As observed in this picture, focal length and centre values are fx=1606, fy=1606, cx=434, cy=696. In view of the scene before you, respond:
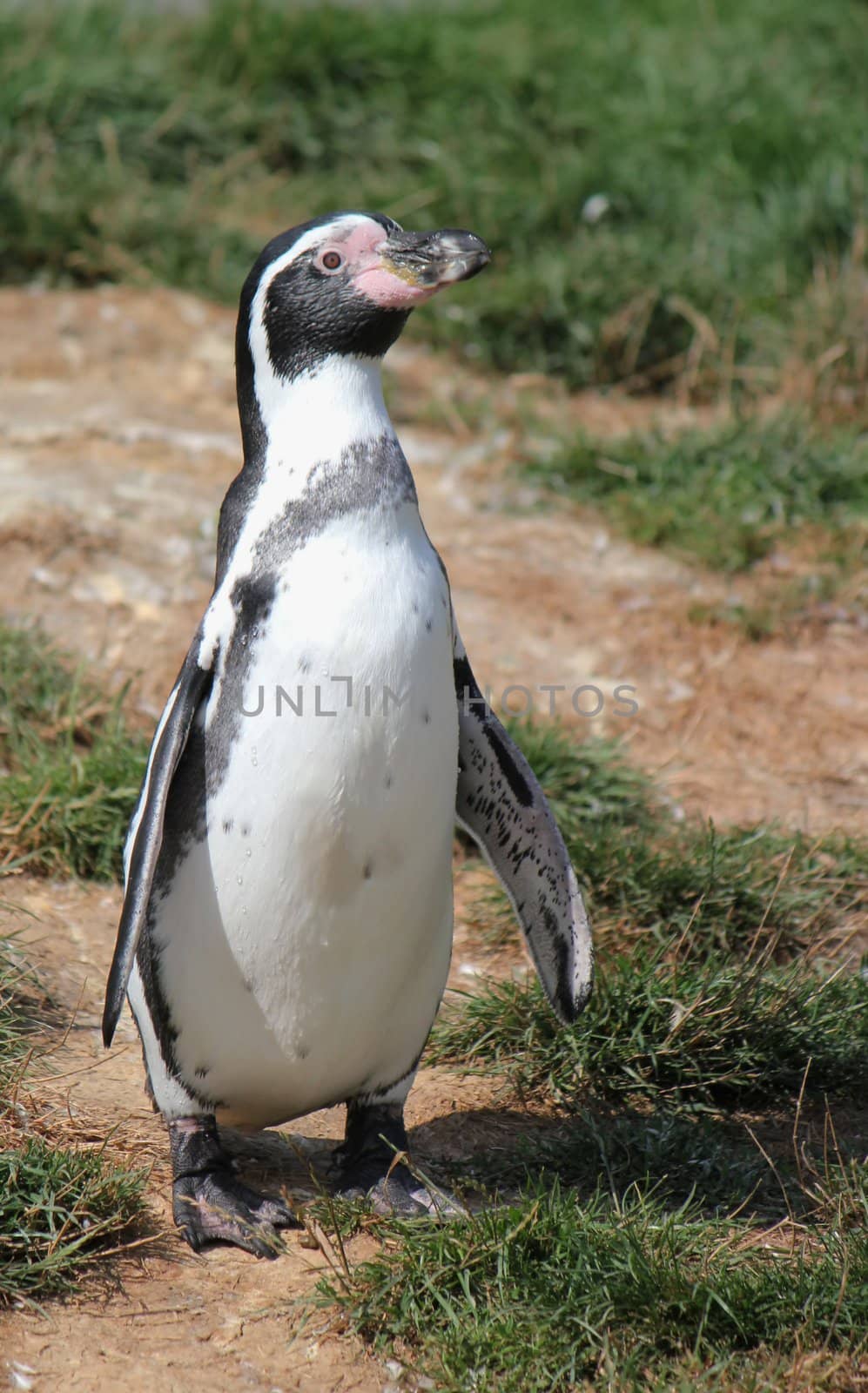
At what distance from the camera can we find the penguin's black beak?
274 cm

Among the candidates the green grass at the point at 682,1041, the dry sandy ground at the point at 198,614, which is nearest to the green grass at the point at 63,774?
the dry sandy ground at the point at 198,614

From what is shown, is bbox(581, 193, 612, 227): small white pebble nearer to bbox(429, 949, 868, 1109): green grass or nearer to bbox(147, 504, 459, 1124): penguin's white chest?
bbox(429, 949, 868, 1109): green grass

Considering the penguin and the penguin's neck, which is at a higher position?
the penguin's neck

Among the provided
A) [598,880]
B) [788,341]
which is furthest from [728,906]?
[788,341]

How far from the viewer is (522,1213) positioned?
104 inches

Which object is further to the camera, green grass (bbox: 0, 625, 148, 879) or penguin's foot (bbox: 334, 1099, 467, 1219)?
green grass (bbox: 0, 625, 148, 879)

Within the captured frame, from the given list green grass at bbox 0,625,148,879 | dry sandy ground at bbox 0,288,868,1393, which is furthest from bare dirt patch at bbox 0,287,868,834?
green grass at bbox 0,625,148,879

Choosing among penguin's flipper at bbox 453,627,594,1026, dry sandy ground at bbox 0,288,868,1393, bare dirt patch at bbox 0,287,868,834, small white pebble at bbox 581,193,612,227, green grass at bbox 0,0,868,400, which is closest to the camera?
dry sandy ground at bbox 0,288,868,1393

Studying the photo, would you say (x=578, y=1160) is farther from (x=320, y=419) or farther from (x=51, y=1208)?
(x=320, y=419)

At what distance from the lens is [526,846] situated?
312cm

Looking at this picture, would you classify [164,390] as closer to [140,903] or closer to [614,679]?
[614,679]

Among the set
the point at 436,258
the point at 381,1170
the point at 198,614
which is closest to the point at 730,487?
the point at 198,614

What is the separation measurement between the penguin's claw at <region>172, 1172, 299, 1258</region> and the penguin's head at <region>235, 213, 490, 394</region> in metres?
1.43

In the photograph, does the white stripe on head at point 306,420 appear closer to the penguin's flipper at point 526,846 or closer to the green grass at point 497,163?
the penguin's flipper at point 526,846
